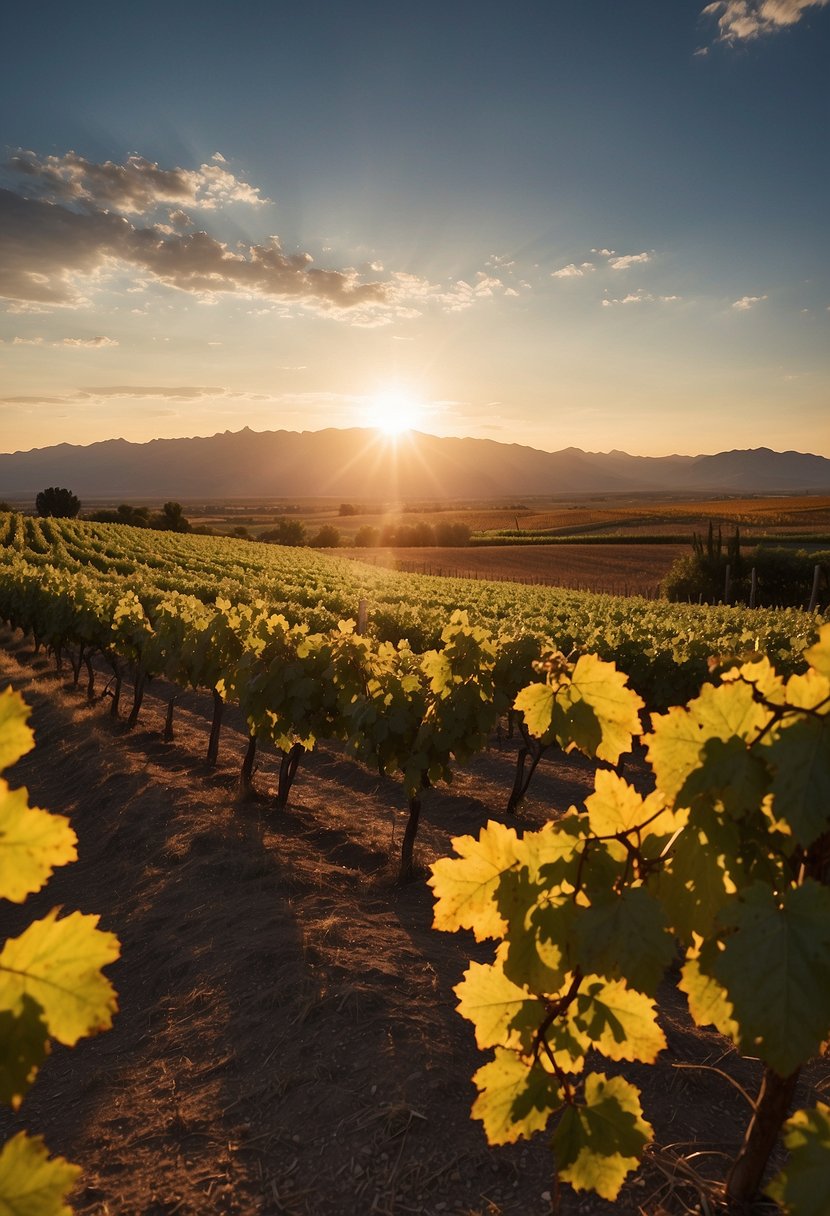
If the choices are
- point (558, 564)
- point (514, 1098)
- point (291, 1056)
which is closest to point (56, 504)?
point (558, 564)

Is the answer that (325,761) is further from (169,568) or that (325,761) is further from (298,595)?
(169,568)

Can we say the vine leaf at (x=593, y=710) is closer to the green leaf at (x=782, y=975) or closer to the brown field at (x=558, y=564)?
the green leaf at (x=782, y=975)

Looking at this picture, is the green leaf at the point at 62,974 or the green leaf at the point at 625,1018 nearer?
the green leaf at the point at 62,974

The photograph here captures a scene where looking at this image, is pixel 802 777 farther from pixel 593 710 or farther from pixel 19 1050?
pixel 19 1050

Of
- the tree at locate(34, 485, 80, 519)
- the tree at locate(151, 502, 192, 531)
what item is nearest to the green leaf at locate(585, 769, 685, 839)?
the tree at locate(151, 502, 192, 531)

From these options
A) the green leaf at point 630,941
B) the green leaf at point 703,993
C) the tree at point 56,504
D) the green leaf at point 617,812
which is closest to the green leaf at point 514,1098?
the green leaf at point 703,993

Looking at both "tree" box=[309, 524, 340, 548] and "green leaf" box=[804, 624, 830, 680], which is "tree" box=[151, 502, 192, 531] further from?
"green leaf" box=[804, 624, 830, 680]

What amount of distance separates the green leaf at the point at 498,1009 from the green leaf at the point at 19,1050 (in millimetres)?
1416

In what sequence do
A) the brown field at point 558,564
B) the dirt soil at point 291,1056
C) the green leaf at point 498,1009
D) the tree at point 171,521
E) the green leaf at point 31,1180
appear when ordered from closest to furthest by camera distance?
the green leaf at point 31,1180
the green leaf at point 498,1009
the dirt soil at point 291,1056
the brown field at point 558,564
the tree at point 171,521

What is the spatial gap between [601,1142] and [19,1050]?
1814 millimetres

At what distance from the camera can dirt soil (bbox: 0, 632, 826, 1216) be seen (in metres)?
3.55

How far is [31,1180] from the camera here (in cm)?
127

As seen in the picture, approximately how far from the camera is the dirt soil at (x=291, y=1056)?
355 cm

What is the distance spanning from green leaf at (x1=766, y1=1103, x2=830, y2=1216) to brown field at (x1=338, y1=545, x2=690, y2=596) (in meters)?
40.1
